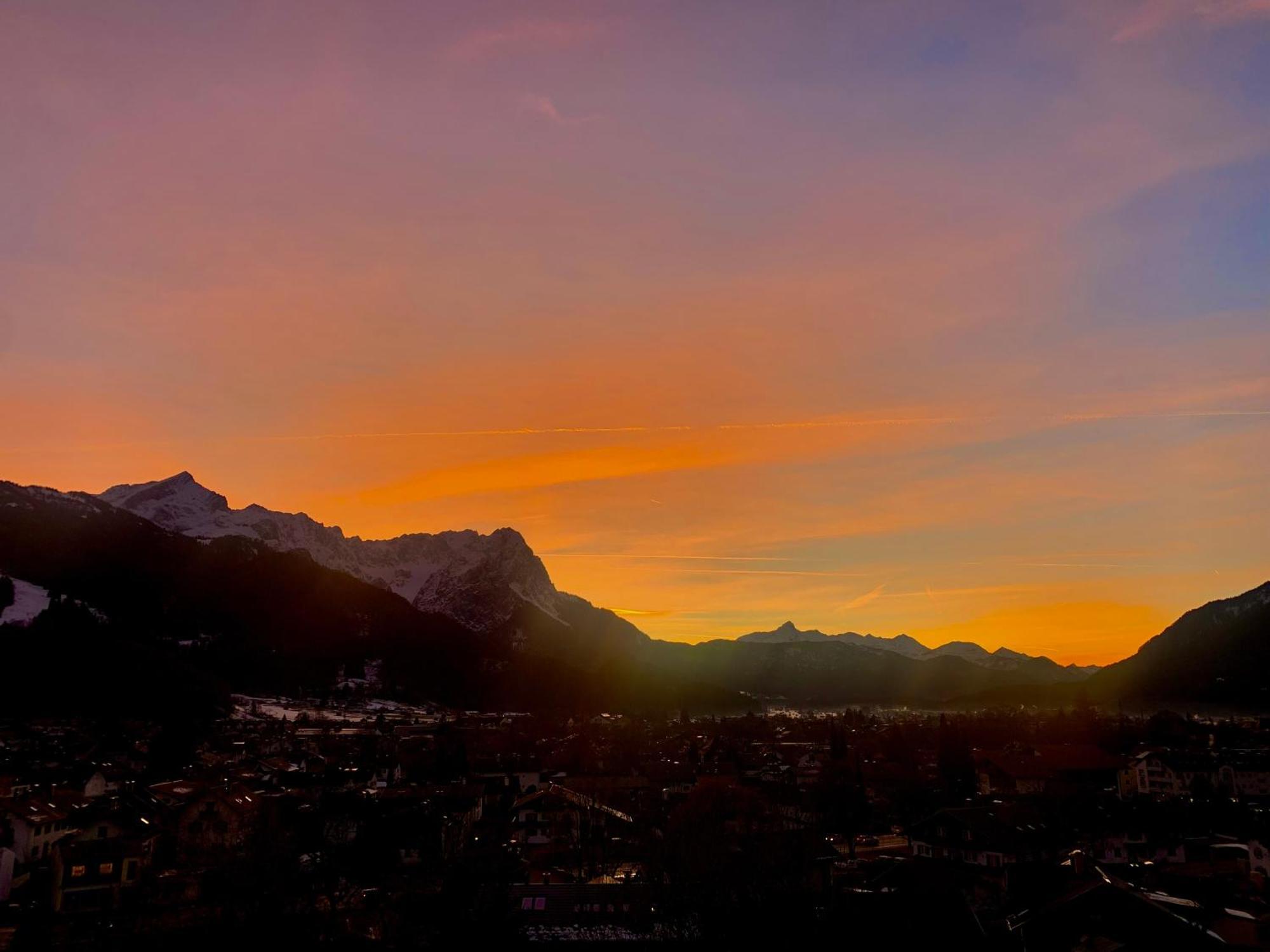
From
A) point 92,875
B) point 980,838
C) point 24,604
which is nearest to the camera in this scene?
point 92,875

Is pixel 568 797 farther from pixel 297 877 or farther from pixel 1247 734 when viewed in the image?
pixel 1247 734

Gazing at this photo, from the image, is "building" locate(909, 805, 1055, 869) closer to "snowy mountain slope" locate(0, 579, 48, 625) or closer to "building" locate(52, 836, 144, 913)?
"building" locate(52, 836, 144, 913)

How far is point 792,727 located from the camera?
184m

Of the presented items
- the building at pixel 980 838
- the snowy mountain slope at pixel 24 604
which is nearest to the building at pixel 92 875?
the building at pixel 980 838

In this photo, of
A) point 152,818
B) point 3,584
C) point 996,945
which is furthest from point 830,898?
point 3,584

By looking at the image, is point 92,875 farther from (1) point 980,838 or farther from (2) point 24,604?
(2) point 24,604

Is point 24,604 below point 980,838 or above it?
above

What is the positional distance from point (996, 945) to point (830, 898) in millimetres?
8809

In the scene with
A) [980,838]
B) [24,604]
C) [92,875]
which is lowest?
[980,838]

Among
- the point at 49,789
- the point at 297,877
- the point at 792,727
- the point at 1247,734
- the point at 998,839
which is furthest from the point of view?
the point at 792,727

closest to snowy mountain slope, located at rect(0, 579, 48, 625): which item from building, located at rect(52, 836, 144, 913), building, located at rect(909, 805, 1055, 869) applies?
building, located at rect(52, 836, 144, 913)

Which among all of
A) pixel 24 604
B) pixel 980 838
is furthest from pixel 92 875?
pixel 24 604

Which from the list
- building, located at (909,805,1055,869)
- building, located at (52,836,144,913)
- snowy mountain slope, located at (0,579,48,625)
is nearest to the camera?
building, located at (52,836,144,913)

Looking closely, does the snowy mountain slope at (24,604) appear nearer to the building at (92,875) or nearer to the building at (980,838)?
the building at (92,875)
